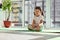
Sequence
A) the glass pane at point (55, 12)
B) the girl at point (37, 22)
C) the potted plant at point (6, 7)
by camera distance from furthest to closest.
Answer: the glass pane at point (55, 12) < the potted plant at point (6, 7) < the girl at point (37, 22)

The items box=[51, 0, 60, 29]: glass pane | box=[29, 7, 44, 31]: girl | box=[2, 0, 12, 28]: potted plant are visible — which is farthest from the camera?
box=[51, 0, 60, 29]: glass pane

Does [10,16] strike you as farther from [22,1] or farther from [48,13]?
[48,13]

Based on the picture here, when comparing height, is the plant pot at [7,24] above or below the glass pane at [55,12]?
below

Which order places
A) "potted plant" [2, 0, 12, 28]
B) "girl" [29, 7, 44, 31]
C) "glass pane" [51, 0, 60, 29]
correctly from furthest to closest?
1. "glass pane" [51, 0, 60, 29]
2. "potted plant" [2, 0, 12, 28]
3. "girl" [29, 7, 44, 31]

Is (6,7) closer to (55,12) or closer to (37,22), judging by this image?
(37,22)

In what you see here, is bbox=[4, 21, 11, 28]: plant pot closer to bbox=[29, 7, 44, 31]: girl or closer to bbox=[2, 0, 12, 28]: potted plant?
bbox=[2, 0, 12, 28]: potted plant

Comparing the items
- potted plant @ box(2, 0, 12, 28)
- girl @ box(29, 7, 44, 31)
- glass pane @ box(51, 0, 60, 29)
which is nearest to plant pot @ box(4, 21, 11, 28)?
potted plant @ box(2, 0, 12, 28)

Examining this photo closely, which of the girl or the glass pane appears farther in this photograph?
the glass pane

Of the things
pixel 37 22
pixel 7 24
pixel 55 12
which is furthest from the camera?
pixel 55 12

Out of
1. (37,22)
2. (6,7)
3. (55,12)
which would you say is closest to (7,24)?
(6,7)

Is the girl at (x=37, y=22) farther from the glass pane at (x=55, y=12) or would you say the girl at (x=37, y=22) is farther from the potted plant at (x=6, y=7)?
the glass pane at (x=55, y=12)

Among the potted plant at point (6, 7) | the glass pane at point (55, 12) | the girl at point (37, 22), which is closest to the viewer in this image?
the girl at point (37, 22)

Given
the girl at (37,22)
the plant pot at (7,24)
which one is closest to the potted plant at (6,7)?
the plant pot at (7,24)

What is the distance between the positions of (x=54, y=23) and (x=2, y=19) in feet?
4.80
